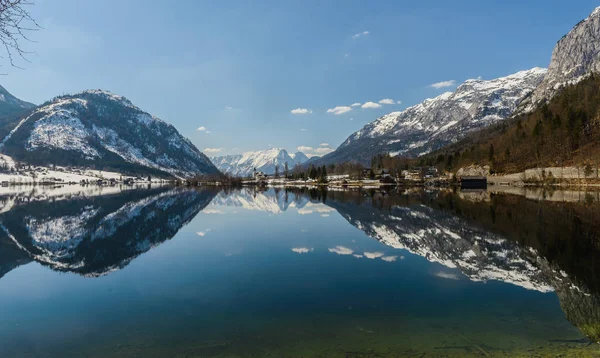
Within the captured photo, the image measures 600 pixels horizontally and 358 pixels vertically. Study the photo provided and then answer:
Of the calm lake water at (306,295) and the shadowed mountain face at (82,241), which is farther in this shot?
the shadowed mountain face at (82,241)

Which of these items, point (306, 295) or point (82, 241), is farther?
point (82, 241)

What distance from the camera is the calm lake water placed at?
36.3 ft

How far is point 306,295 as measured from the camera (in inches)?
628

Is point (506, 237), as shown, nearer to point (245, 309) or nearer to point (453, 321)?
point (453, 321)

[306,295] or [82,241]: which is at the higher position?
[82,241]

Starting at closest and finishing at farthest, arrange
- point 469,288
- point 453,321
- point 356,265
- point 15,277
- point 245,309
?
1. point 453,321
2. point 245,309
3. point 469,288
4. point 15,277
5. point 356,265

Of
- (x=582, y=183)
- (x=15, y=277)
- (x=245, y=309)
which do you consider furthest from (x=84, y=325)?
(x=582, y=183)

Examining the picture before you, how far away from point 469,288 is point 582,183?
113207 mm

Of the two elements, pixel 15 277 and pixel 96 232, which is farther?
pixel 96 232

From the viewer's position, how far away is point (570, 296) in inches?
612

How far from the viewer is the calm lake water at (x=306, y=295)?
436 inches

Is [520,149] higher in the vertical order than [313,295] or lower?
higher

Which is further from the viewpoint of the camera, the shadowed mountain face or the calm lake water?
the shadowed mountain face

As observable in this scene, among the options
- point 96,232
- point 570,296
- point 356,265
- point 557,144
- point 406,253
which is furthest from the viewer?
point 557,144
